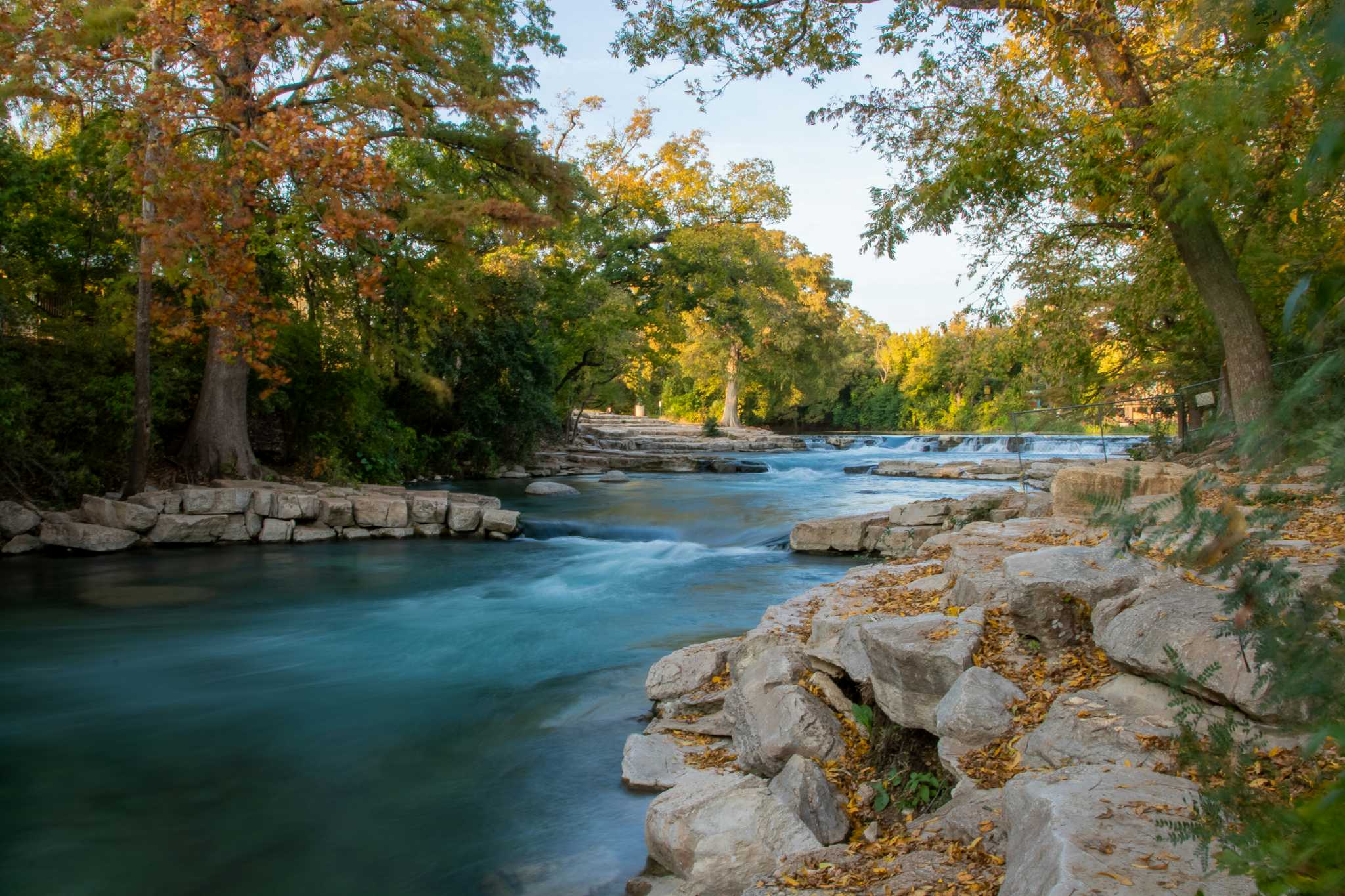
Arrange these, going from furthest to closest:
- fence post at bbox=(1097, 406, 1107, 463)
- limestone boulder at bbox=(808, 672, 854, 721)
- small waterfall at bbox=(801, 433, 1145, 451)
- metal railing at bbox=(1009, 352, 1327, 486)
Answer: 1. small waterfall at bbox=(801, 433, 1145, 451)
2. metal railing at bbox=(1009, 352, 1327, 486)
3. fence post at bbox=(1097, 406, 1107, 463)
4. limestone boulder at bbox=(808, 672, 854, 721)

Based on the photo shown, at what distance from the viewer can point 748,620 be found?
9406mm

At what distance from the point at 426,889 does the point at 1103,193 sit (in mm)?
8598

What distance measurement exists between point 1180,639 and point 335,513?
46.3ft

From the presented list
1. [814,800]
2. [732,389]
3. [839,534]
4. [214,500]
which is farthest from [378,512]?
[732,389]

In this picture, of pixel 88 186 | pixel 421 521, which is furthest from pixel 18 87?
pixel 421 521

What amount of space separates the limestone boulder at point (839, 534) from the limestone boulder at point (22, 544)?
449 inches

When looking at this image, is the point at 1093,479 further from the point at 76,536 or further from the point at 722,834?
Result: the point at 76,536

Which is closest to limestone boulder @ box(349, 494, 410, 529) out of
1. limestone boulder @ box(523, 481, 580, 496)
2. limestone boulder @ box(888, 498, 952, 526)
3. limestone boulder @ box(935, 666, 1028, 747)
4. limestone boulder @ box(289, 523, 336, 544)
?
limestone boulder @ box(289, 523, 336, 544)

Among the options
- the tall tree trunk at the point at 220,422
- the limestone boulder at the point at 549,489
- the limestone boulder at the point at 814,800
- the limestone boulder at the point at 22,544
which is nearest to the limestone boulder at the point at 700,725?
the limestone boulder at the point at 814,800

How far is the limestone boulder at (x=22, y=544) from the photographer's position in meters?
12.3

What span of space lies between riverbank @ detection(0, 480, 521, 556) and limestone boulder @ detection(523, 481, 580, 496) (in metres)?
4.15

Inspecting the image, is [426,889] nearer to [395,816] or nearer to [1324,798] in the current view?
[395,816]

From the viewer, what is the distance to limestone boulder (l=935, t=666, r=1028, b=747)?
155 inches

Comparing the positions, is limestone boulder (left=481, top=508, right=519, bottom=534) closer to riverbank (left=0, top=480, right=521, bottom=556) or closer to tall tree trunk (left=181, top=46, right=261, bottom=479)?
riverbank (left=0, top=480, right=521, bottom=556)
